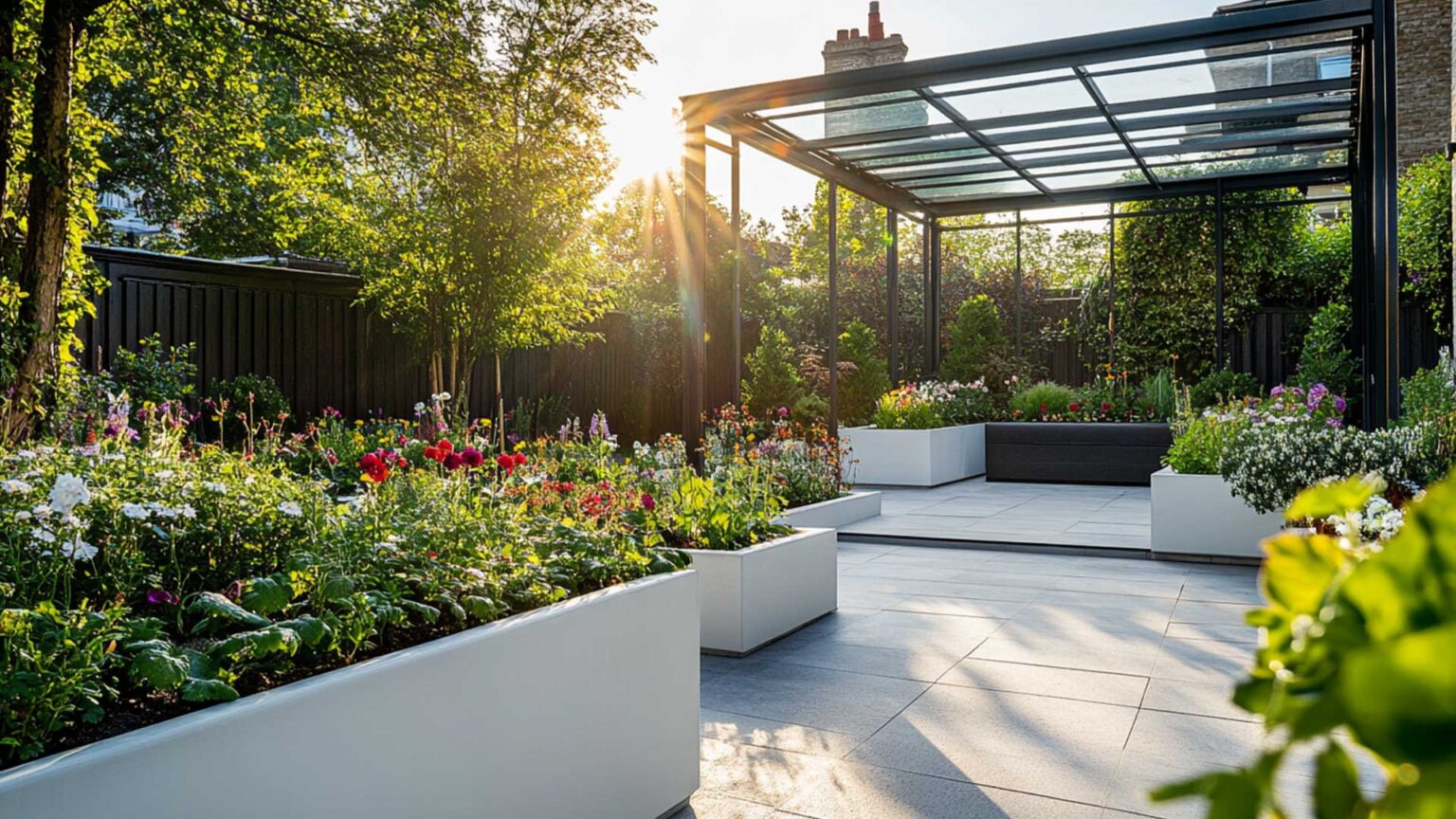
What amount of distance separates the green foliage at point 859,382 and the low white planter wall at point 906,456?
1656 millimetres

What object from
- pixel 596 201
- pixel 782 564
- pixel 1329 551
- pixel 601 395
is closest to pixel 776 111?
pixel 596 201

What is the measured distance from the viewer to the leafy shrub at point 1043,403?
13.1 metres

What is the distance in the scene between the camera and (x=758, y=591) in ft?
15.5

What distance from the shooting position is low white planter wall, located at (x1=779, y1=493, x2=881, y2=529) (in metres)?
7.68

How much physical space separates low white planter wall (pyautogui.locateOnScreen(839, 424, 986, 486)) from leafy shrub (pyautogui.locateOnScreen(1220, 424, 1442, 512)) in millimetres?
5124

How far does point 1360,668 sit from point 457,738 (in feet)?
7.49

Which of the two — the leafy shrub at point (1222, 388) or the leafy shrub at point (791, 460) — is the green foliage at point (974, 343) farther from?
the leafy shrub at point (791, 460)

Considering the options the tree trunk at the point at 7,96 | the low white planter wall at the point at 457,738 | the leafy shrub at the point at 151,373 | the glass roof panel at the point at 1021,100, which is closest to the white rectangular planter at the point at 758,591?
the low white planter wall at the point at 457,738

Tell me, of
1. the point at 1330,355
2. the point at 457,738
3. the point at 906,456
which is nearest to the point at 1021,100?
the point at 906,456

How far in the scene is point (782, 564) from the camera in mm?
4945

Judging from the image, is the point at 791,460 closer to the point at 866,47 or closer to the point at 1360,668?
the point at 1360,668

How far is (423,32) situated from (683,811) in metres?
6.51

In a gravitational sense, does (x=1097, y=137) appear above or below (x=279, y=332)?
above

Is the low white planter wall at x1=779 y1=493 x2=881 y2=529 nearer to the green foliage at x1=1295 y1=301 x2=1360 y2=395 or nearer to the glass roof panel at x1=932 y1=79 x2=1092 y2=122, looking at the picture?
the glass roof panel at x1=932 y1=79 x2=1092 y2=122
